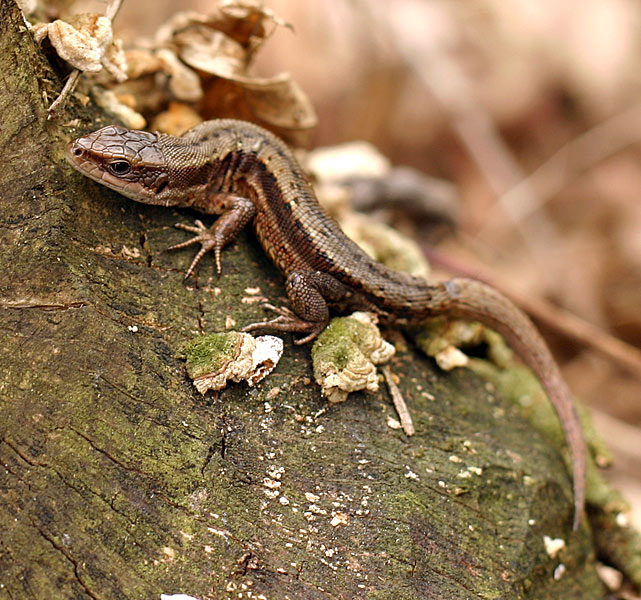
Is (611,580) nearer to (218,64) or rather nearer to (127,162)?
(127,162)

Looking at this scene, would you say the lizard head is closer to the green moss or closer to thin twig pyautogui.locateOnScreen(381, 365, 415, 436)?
the green moss

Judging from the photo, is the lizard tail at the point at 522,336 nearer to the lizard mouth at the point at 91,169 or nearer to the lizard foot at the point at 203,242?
the lizard foot at the point at 203,242

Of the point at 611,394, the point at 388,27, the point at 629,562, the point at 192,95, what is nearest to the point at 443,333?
the point at 629,562

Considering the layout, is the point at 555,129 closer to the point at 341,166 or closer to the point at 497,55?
the point at 497,55

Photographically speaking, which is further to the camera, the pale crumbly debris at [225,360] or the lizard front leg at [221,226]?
the lizard front leg at [221,226]

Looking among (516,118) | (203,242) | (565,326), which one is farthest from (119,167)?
(516,118)

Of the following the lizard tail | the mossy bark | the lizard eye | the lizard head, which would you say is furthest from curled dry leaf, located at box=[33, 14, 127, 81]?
the lizard tail

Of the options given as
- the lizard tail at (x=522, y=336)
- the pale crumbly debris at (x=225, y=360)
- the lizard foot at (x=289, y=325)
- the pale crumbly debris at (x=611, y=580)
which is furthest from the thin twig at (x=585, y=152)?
the pale crumbly debris at (x=225, y=360)
